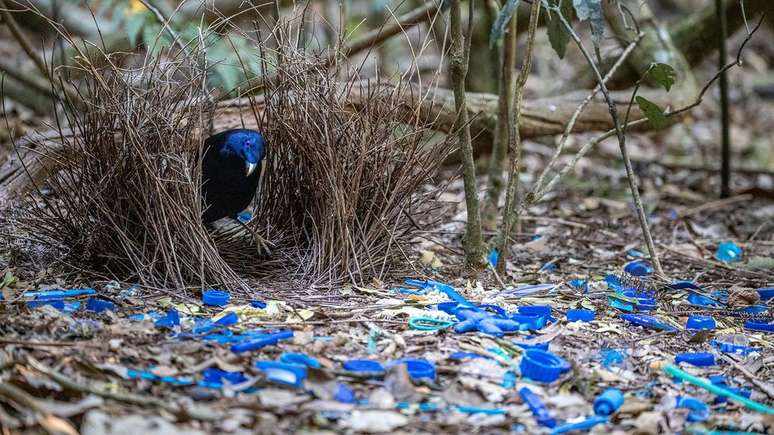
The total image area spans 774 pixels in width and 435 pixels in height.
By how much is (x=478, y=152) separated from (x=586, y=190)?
915 mm

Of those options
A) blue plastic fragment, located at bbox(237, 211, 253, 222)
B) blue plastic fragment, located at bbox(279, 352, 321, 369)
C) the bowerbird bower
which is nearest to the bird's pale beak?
the bowerbird bower

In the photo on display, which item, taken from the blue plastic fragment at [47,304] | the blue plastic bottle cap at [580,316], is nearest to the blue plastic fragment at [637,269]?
the blue plastic bottle cap at [580,316]

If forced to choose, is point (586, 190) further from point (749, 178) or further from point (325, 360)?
point (325, 360)

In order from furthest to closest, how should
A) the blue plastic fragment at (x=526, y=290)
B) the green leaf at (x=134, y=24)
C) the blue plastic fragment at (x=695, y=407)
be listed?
the green leaf at (x=134, y=24) → the blue plastic fragment at (x=526, y=290) → the blue plastic fragment at (x=695, y=407)

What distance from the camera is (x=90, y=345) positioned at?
7.07 feet

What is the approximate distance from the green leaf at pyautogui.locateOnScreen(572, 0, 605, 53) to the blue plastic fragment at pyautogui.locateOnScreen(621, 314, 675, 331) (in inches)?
36.8

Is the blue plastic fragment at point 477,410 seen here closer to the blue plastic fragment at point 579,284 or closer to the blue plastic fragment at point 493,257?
the blue plastic fragment at point 579,284

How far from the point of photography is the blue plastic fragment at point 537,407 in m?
2.01

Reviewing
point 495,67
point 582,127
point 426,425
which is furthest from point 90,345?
point 495,67

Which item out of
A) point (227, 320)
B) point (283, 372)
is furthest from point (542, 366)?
point (227, 320)

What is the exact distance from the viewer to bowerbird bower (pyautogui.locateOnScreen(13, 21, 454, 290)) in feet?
9.12

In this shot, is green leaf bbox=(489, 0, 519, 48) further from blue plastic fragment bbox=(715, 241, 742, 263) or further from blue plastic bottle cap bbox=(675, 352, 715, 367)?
blue plastic fragment bbox=(715, 241, 742, 263)

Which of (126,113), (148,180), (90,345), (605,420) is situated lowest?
(605,420)

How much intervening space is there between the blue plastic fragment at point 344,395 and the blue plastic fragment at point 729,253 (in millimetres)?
2329
